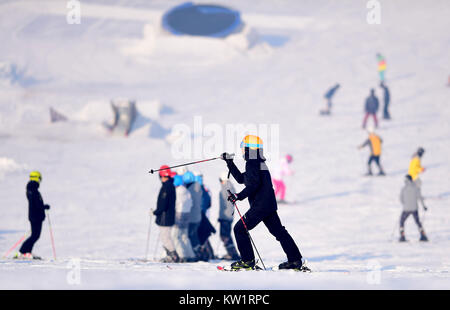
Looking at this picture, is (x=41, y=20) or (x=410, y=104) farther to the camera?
(x=41, y=20)

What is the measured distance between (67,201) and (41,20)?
31264 mm

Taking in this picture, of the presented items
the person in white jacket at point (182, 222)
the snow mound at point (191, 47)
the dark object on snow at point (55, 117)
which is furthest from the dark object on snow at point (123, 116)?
the snow mound at point (191, 47)

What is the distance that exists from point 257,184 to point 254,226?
0.52 metres

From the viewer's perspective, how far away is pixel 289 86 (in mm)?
29562

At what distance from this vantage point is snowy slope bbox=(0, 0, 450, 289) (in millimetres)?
9816

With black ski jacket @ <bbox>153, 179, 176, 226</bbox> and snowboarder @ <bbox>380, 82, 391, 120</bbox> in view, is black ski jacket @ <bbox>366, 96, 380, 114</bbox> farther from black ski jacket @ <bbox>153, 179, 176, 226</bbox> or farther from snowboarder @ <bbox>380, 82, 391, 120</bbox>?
black ski jacket @ <bbox>153, 179, 176, 226</bbox>

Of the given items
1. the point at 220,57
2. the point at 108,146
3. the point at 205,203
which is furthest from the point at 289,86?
the point at 205,203

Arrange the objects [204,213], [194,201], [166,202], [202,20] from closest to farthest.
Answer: [166,202] < [194,201] < [204,213] < [202,20]

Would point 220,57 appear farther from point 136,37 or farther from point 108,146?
point 108,146

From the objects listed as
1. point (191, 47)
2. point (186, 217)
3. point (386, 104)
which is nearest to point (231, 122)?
point (386, 104)

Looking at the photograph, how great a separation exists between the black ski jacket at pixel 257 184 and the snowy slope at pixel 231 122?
711 millimetres

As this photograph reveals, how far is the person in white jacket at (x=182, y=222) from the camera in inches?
373

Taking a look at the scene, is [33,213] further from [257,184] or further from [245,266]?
[257,184]

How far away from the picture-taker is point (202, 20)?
135 ft
